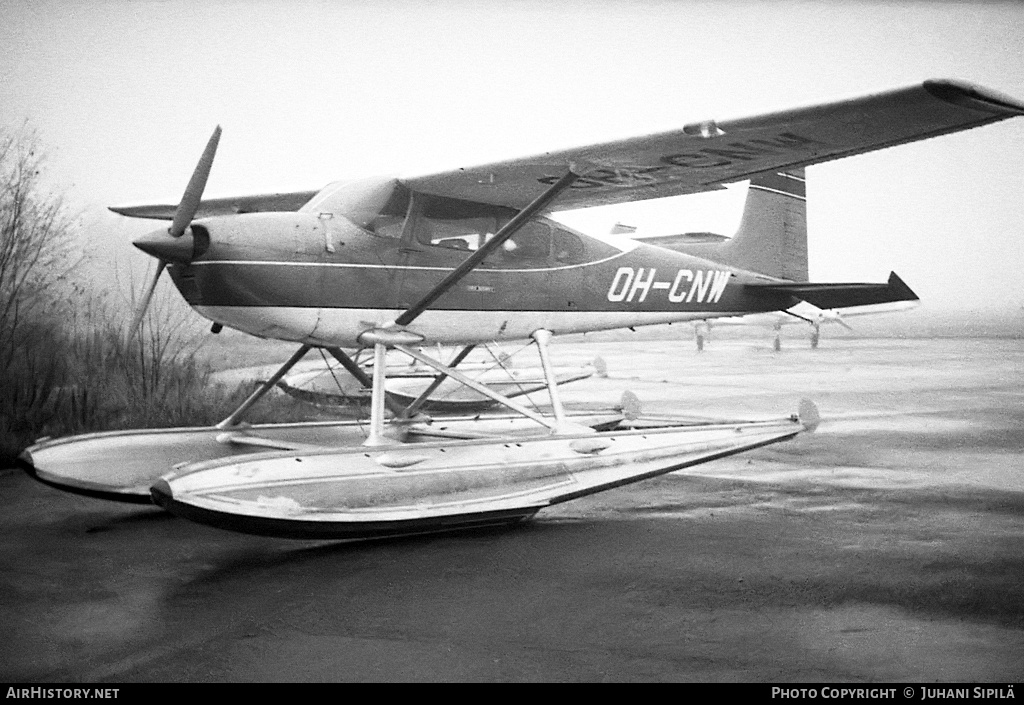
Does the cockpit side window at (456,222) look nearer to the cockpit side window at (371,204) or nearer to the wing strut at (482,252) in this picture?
the cockpit side window at (371,204)

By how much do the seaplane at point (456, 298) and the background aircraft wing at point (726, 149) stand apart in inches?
0.5

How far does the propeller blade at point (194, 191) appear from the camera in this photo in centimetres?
324

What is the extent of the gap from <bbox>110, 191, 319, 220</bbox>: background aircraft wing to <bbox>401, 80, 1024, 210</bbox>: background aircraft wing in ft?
3.95

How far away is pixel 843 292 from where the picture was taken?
4730mm

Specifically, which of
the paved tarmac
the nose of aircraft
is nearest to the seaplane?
the nose of aircraft

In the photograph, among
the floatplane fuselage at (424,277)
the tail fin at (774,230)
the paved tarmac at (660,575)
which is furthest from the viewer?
the tail fin at (774,230)

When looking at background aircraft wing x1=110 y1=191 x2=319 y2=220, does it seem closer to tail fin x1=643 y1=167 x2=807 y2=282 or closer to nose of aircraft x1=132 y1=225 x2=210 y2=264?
nose of aircraft x1=132 y1=225 x2=210 y2=264

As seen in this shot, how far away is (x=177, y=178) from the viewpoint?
4.50 metres

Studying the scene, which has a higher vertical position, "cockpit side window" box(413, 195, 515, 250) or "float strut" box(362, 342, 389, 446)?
"cockpit side window" box(413, 195, 515, 250)

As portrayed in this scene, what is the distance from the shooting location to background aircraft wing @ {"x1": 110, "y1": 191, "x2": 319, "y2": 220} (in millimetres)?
4637

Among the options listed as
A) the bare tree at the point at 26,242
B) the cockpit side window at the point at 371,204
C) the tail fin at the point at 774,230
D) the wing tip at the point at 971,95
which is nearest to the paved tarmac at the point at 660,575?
the tail fin at the point at 774,230

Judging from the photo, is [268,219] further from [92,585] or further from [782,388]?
[782,388]
